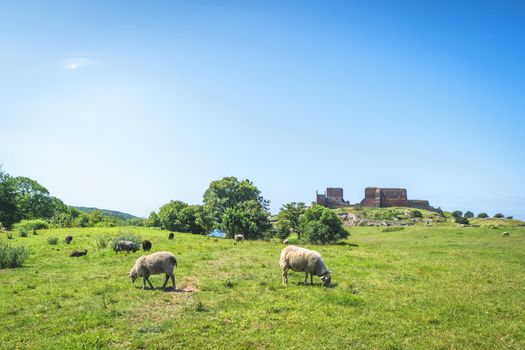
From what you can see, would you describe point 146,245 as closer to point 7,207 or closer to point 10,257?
point 10,257

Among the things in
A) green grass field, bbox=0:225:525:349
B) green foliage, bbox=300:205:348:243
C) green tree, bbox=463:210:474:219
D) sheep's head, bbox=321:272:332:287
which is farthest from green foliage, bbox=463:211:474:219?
sheep's head, bbox=321:272:332:287

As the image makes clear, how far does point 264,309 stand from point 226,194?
235ft

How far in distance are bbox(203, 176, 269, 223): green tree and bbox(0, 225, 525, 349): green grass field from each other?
57.4 meters

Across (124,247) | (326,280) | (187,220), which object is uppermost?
(187,220)

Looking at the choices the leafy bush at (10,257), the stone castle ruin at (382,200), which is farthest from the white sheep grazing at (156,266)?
the stone castle ruin at (382,200)

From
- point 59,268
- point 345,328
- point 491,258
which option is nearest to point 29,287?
point 59,268

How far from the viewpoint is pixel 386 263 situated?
92.3ft

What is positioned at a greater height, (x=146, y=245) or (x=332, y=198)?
(x=332, y=198)

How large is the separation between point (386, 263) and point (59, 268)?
26.3 m

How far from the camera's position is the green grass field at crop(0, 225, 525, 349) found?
12.1 metres

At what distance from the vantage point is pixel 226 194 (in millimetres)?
86000

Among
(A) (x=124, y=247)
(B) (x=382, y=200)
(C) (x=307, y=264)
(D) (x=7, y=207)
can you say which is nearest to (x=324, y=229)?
(A) (x=124, y=247)

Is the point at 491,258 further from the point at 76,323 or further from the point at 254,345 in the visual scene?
the point at 76,323

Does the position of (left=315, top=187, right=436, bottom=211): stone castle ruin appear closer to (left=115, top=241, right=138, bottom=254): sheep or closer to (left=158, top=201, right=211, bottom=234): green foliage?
(left=158, top=201, right=211, bottom=234): green foliage
